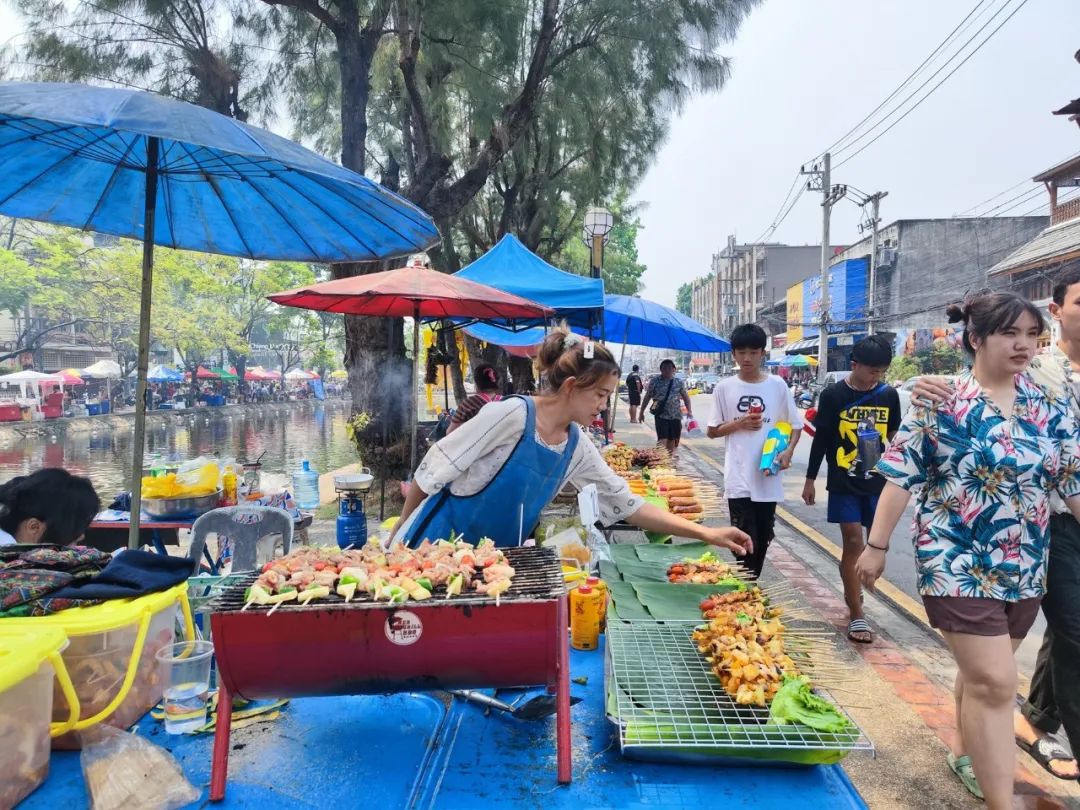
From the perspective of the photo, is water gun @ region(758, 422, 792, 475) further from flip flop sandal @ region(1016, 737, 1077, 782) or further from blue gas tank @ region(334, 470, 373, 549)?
blue gas tank @ region(334, 470, 373, 549)

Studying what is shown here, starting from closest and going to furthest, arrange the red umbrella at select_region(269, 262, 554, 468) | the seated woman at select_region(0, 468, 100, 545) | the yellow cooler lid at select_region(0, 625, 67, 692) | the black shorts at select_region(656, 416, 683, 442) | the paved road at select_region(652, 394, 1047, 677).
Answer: the yellow cooler lid at select_region(0, 625, 67, 692), the seated woman at select_region(0, 468, 100, 545), the paved road at select_region(652, 394, 1047, 677), the red umbrella at select_region(269, 262, 554, 468), the black shorts at select_region(656, 416, 683, 442)

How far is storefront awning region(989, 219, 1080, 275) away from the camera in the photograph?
63.7 ft

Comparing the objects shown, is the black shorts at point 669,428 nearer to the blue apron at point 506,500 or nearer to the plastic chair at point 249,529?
the plastic chair at point 249,529

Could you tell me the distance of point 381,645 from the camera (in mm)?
2029

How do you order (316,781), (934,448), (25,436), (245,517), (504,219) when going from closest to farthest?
(316,781) < (934,448) < (245,517) < (504,219) < (25,436)

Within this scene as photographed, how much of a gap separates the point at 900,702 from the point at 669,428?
8.52 meters

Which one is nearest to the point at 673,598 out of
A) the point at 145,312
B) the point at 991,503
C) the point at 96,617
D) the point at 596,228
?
the point at 991,503

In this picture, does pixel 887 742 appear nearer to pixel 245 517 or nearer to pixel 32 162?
pixel 245 517

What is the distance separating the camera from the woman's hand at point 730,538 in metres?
2.97

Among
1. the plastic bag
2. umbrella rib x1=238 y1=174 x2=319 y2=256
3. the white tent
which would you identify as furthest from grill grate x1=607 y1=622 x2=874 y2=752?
the white tent

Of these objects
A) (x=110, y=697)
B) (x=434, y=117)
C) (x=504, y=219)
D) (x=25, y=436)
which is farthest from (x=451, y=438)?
(x=25, y=436)

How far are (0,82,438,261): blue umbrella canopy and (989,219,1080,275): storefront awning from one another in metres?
22.2

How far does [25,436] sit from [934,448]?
32543 mm

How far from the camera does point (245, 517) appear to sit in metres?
4.54
